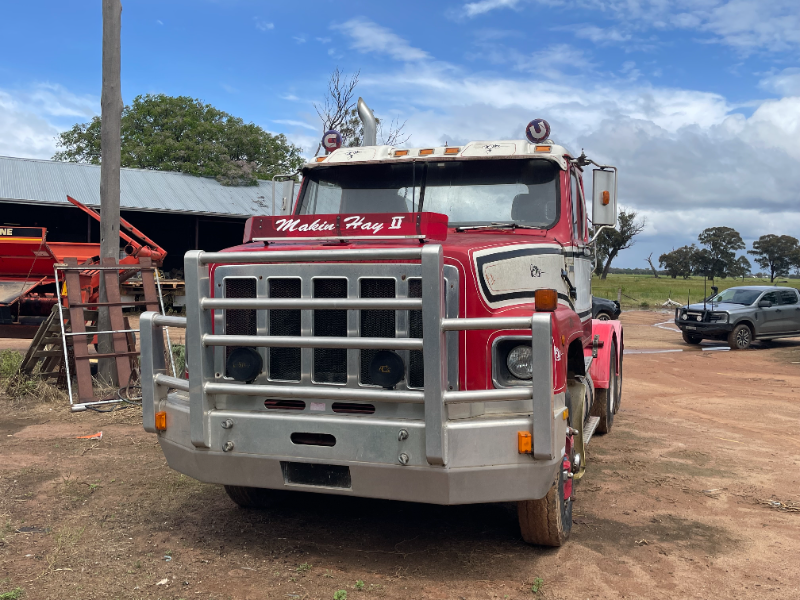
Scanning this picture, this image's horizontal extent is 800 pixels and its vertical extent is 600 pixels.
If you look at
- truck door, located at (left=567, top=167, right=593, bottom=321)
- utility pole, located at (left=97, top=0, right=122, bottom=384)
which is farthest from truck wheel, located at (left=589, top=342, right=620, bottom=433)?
utility pole, located at (left=97, top=0, right=122, bottom=384)

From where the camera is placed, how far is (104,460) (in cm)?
664

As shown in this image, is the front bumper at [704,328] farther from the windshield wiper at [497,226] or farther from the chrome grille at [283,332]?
the chrome grille at [283,332]

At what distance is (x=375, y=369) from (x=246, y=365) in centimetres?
76

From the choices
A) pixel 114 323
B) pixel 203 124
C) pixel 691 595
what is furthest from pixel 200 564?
pixel 203 124

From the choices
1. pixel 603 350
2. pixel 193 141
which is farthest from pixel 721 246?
pixel 603 350

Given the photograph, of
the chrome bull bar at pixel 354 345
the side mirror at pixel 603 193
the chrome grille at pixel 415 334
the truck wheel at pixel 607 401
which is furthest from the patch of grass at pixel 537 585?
the truck wheel at pixel 607 401

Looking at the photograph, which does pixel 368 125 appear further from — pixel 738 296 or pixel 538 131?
pixel 738 296

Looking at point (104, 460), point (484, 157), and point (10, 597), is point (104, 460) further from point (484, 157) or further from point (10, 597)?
point (484, 157)

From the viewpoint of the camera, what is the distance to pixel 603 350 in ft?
25.8

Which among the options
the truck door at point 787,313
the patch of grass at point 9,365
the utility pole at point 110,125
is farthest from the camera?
the truck door at point 787,313

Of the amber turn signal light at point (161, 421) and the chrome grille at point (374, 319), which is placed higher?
the chrome grille at point (374, 319)

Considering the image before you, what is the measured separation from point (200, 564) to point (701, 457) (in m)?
4.84

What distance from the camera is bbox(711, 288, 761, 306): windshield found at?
18.5 meters

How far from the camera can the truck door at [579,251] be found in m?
5.67
